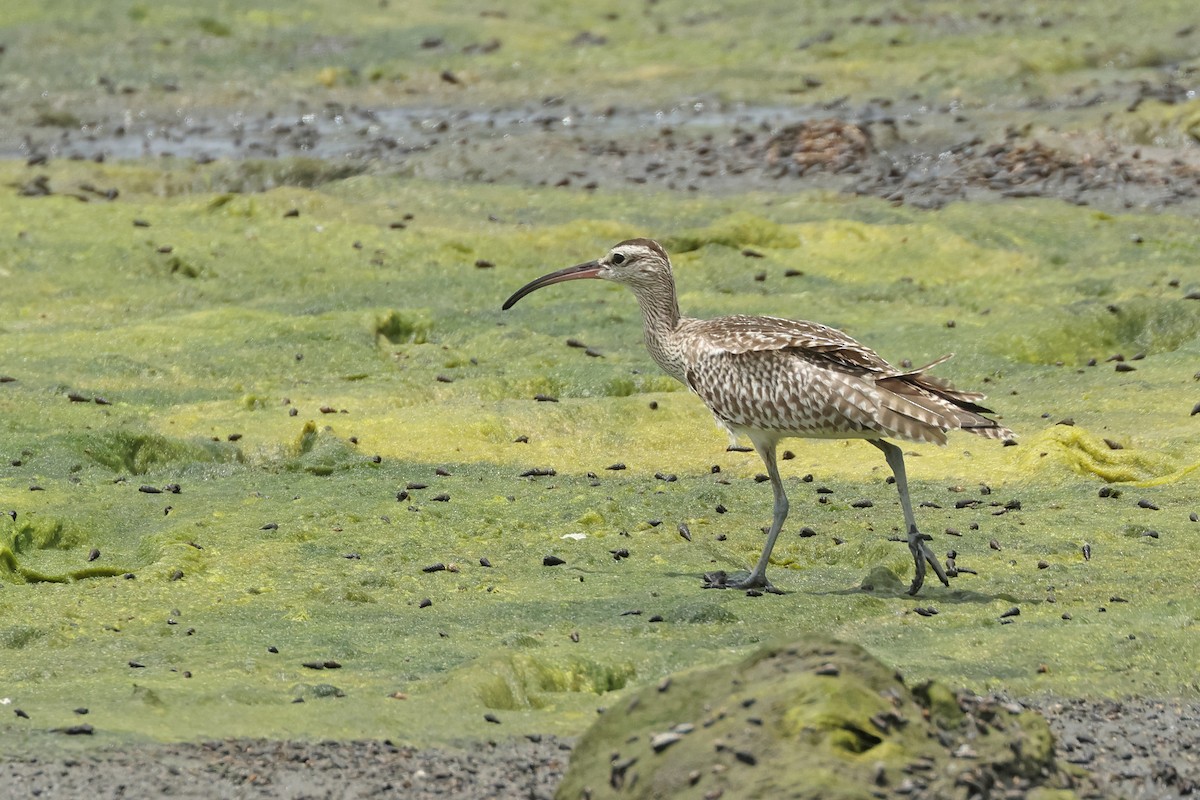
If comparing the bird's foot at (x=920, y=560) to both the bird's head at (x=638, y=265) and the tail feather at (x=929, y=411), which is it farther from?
the bird's head at (x=638, y=265)

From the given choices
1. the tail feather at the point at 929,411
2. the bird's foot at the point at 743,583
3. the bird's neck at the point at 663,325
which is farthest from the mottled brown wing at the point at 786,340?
the bird's foot at the point at 743,583

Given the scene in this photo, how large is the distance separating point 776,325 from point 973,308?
5342 millimetres

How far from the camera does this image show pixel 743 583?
789cm

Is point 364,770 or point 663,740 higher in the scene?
point 663,740

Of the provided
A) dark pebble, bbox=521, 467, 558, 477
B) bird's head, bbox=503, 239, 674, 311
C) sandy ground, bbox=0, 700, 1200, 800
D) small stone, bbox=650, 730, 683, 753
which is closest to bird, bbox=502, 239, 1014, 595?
bird's head, bbox=503, 239, 674, 311

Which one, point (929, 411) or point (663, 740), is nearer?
point (663, 740)

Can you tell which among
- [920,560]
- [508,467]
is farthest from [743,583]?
[508,467]

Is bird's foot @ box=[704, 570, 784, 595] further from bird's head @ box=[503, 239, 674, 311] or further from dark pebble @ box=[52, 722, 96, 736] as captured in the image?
dark pebble @ box=[52, 722, 96, 736]

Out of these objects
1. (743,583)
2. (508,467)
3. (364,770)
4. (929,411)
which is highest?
(929,411)

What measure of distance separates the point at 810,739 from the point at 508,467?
5.41 meters

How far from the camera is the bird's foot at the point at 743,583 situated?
7.83 m

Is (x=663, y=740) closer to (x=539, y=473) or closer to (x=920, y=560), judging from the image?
(x=920, y=560)

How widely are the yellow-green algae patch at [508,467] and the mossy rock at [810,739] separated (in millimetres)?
1027

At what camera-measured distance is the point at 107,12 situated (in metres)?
26.3
